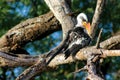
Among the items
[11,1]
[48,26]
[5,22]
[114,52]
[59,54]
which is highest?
[11,1]

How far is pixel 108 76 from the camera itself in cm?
780

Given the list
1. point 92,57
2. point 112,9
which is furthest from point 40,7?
point 92,57

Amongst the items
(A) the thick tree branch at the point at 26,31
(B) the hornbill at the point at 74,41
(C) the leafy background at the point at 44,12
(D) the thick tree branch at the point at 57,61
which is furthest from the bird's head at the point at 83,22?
(C) the leafy background at the point at 44,12

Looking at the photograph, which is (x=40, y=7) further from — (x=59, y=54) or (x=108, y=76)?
(x=59, y=54)

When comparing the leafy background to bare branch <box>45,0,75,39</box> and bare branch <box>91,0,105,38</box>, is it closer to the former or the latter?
bare branch <box>45,0,75,39</box>

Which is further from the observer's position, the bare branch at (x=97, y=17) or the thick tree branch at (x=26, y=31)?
the thick tree branch at (x=26, y=31)

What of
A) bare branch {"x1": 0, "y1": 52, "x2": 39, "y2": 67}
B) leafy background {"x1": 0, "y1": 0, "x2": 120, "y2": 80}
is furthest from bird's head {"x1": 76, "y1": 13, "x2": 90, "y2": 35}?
leafy background {"x1": 0, "y1": 0, "x2": 120, "y2": 80}

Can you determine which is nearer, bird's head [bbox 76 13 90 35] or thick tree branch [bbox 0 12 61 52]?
bird's head [bbox 76 13 90 35]

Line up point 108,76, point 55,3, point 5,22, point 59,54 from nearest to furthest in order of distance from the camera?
1. point 59,54
2. point 55,3
3. point 5,22
4. point 108,76

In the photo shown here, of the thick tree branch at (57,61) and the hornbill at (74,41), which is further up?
the hornbill at (74,41)

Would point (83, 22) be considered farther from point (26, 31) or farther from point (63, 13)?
point (26, 31)

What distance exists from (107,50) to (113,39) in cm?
23

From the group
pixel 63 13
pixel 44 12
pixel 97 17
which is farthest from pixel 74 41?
pixel 44 12

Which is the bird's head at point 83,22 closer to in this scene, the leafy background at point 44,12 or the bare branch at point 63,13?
the bare branch at point 63,13
